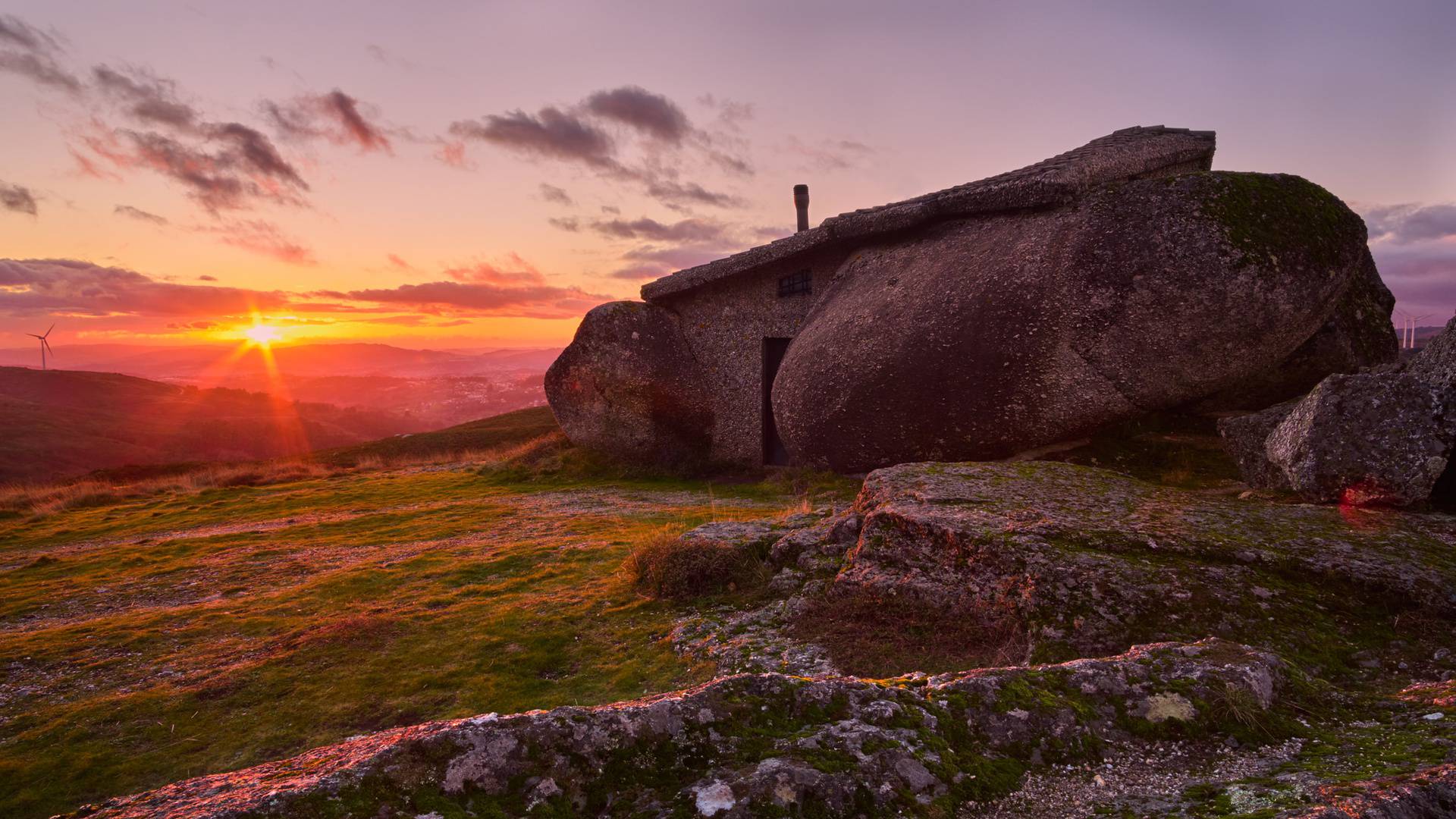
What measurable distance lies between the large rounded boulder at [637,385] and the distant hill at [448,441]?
9.18 m

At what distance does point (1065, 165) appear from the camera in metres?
11.7

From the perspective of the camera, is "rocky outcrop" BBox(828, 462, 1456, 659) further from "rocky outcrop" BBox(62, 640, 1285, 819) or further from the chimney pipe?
the chimney pipe

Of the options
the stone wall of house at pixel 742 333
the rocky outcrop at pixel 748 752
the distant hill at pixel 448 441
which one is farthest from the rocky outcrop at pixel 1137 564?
the distant hill at pixel 448 441

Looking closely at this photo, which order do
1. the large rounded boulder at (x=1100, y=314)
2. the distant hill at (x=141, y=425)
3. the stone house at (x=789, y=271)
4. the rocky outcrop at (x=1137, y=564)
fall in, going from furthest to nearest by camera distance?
1. the distant hill at (x=141, y=425)
2. the stone house at (x=789, y=271)
3. the large rounded boulder at (x=1100, y=314)
4. the rocky outcrop at (x=1137, y=564)

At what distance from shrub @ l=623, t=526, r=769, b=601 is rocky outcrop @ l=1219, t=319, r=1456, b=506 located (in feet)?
16.2

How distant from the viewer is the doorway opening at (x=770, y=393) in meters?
16.2

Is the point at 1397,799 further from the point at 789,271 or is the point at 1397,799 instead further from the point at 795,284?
the point at 789,271

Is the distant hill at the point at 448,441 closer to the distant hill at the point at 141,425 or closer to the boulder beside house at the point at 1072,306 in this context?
the distant hill at the point at 141,425

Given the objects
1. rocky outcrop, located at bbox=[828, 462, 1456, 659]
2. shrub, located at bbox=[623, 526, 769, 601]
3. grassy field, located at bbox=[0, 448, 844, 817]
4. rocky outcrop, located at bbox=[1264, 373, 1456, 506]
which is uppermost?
rocky outcrop, located at bbox=[1264, 373, 1456, 506]

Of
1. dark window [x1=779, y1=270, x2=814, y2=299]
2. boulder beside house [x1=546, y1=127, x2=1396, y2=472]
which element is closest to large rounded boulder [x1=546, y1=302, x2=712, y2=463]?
dark window [x1=779, y1=270, x2=814, y2=299]

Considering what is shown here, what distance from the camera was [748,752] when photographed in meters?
2.24

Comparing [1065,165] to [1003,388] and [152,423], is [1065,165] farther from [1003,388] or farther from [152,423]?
[152,423]

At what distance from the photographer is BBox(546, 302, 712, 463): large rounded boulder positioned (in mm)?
16891

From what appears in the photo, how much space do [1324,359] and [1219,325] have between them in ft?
6.37
